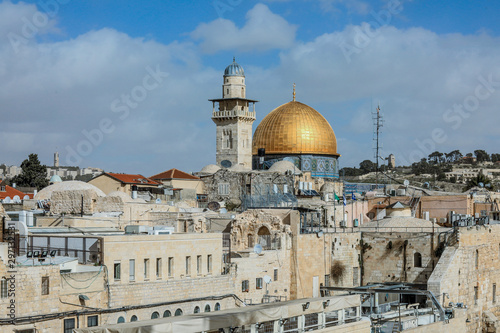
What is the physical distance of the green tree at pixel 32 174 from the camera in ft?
214

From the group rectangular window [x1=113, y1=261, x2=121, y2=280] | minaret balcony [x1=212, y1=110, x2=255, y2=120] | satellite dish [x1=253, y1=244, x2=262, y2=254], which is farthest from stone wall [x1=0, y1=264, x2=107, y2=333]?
minaret balcony [x1=212, y1=110, x2=255, y2=120]

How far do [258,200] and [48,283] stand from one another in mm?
22092

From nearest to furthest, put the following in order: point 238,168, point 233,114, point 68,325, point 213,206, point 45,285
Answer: point 45,285 < point 68,325 < point 213,206 < point 238,168 < point 233,114

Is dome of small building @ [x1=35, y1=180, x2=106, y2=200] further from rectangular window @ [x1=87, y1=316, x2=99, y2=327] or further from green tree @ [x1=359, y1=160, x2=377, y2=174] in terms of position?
green tree @ [x1=359, y1=160, x2=377, y2=174]

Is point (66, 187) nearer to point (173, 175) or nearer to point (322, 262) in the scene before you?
point (322, 262)

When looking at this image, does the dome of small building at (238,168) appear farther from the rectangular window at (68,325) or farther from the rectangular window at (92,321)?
the rectangular window at (68,325)

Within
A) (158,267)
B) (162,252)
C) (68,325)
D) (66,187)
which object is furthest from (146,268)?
(66,187)

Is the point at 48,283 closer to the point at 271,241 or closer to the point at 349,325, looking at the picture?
the point at 349,325

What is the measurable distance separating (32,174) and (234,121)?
17352mm

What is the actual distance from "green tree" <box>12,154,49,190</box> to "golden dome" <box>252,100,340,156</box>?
18.0m

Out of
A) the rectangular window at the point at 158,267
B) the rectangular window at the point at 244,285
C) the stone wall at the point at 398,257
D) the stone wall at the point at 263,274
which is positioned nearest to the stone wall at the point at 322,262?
the stone wall at the point at 398,257

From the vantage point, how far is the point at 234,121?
59438 millimetres

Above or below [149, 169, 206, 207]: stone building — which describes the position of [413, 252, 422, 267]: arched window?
below

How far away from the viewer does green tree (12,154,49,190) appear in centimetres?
6525
